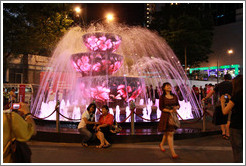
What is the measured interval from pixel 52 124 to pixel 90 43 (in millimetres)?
3715

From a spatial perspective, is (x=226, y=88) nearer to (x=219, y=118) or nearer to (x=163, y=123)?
(x=219, y=118)

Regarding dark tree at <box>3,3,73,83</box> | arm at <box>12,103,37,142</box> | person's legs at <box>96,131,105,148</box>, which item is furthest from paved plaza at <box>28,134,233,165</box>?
dark tree at <box>3,3,73,83</box>

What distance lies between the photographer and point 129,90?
1002 centimetres

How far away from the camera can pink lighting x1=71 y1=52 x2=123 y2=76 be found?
32.2 feet

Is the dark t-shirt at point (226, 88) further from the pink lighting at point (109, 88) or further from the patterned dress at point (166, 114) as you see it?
the pink lighting at point (109, 88)

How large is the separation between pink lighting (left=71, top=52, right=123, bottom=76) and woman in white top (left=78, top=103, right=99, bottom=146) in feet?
12.4

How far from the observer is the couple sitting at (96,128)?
20.1 feet

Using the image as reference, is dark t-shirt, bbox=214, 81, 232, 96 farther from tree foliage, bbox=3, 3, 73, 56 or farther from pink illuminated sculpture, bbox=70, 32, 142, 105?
tree foliage, bbox=3, 3, 73, 56

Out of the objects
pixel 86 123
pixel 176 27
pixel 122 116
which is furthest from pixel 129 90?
pixel 176 27

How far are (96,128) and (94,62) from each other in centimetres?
416

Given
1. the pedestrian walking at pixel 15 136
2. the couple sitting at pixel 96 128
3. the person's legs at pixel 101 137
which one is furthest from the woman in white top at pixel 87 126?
the pedestrian walking at pixel 15 136

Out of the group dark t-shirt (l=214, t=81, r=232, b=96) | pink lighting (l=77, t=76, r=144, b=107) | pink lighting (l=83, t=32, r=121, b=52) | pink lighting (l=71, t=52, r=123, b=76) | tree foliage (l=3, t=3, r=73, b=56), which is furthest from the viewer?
tree foliage (l=3, t=3, r=73, b=56)

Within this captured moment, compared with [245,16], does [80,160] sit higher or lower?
lower

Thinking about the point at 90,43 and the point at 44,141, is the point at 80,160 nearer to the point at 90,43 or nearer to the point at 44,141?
the point at 44,141
